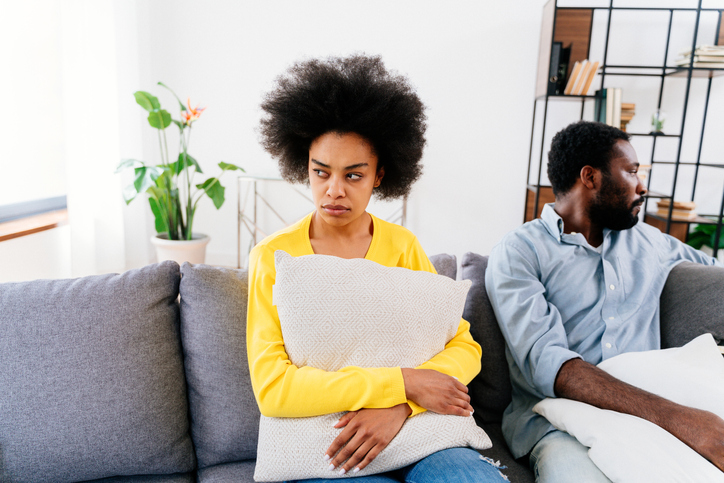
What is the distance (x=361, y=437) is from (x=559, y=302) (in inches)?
28.2

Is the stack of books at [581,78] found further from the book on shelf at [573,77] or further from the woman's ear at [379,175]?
the woman's ear at [379,175]

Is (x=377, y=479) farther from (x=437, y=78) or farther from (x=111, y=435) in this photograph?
(x=437, y=78)

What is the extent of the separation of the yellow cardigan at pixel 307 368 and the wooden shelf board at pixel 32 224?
195 centimetres

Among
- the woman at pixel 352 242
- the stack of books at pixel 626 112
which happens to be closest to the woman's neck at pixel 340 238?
the woman at pixel 352 242

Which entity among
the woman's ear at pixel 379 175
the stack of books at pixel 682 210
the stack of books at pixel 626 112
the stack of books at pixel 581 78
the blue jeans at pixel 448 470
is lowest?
the blue jeans at pixel 448 470

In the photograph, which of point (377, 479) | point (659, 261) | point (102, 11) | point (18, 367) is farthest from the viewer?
point (102, 11)

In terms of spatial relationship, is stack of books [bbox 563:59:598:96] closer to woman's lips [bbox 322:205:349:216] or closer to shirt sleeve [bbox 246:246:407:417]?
woman's lips [bbox 322:205:349:216]

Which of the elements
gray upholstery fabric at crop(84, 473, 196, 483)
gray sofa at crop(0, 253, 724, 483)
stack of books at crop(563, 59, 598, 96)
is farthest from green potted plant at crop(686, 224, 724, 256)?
gray upholstery fabric at crop(84, 473, 196, 483)

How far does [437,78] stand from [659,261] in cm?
245

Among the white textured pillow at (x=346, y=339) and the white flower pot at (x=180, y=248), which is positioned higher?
the white textured pillow at (x=346, y=339)

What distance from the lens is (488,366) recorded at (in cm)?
137

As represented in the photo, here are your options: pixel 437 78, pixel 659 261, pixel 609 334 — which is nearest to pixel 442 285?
pixel 609 334

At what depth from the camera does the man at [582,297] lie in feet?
3.55

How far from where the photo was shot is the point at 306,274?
0.98m
